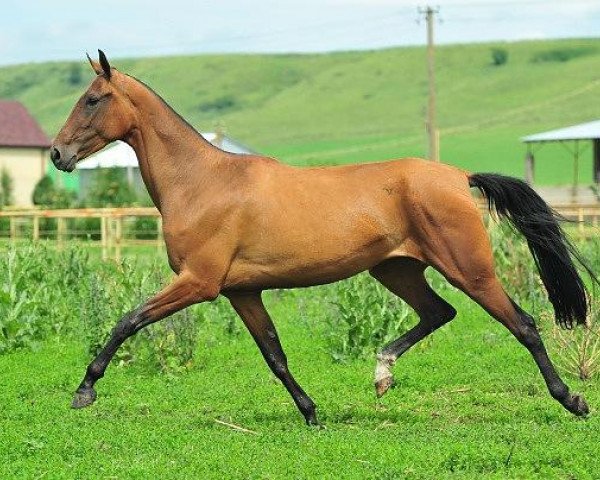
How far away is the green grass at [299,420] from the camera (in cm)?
690

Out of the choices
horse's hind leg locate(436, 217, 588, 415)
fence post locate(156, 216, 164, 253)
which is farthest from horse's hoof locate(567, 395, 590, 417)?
fence post locate(156, 216, 164, 253)

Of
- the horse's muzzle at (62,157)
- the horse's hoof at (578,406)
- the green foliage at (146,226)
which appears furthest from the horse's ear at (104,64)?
the green foliage at (146,226)

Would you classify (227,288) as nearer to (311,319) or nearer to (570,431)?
(570,431)

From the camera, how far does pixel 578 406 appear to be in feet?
27.1

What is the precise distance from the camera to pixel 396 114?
116250mm

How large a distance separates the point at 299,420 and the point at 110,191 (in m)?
33.6

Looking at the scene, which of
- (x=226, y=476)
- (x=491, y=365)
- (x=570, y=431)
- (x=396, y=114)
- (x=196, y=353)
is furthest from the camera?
(x=396, y=114)

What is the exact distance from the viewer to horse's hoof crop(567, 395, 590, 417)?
826 cm

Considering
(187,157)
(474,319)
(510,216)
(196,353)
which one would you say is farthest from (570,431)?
(474,319)

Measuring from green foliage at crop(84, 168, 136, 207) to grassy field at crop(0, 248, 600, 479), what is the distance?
2851 cm

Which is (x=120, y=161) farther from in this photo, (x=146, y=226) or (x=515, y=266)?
(x=515, y=266)

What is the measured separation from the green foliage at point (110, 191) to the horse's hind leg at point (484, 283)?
32.9 metres

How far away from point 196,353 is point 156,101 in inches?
164

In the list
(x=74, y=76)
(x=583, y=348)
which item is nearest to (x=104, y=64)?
(x=583, y=348)
